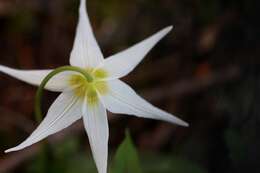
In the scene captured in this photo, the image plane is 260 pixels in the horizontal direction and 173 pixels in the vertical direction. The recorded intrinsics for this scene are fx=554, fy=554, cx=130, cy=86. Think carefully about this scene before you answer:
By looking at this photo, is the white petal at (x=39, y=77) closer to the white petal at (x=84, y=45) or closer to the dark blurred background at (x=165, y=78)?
the white petal at (x=84, y=45)

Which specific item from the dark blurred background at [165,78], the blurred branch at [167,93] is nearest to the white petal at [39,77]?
the dark blurred background at [165,78]

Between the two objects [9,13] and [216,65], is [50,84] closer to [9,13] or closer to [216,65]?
[216,65]

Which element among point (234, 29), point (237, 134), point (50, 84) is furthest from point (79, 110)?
point (234, 29)

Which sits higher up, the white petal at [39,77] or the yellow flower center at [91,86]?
the white petal at [39,77]

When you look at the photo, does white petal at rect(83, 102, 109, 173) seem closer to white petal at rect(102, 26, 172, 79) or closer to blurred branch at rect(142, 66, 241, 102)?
white petal at rect(102, 26, 172, 79)

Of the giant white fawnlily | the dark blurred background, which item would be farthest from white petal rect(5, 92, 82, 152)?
the dark blurred background
